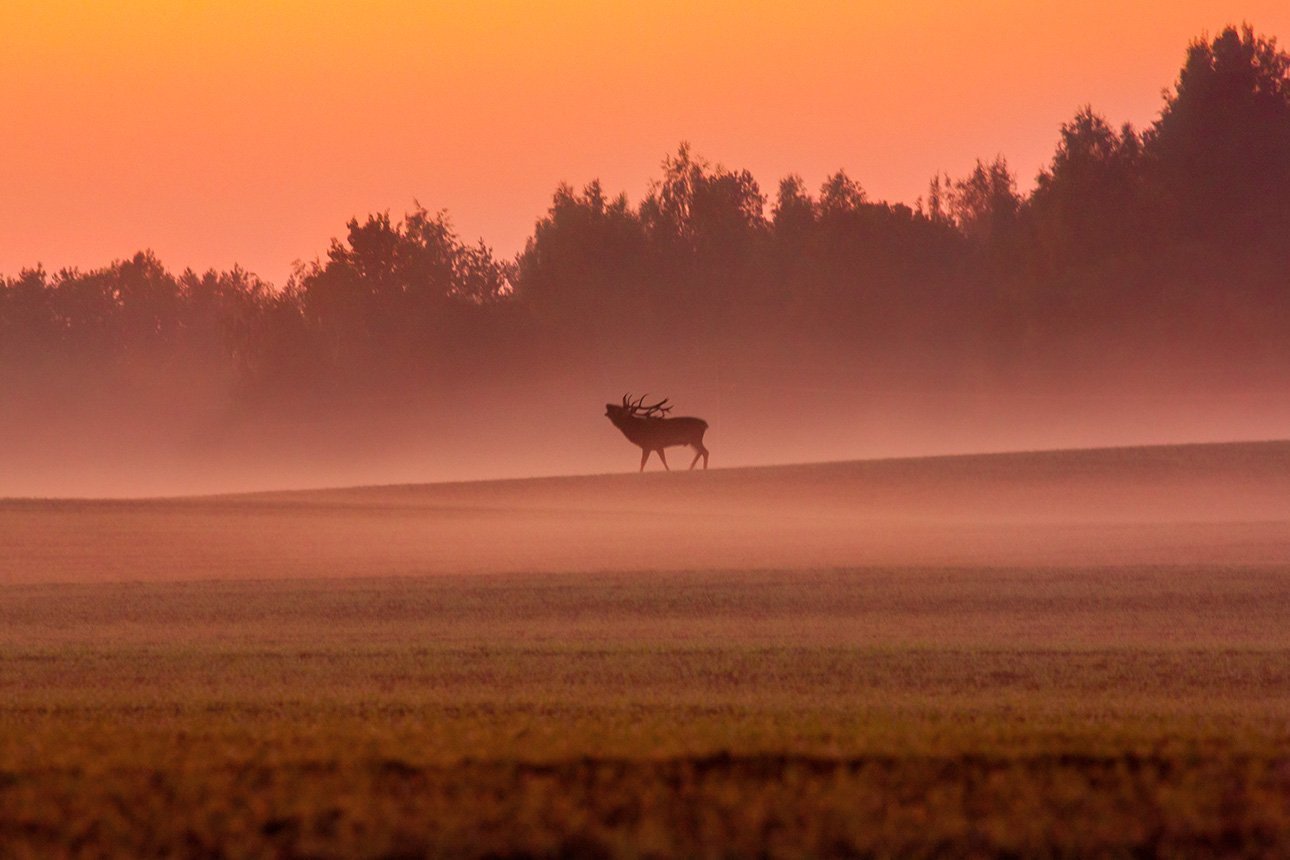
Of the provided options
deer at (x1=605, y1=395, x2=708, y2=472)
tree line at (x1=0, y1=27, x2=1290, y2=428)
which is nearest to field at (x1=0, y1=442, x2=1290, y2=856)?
deer at (x1=605, y1=395, x2=708, y2=472)

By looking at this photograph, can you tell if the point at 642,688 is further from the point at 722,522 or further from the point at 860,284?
the point at 860,284

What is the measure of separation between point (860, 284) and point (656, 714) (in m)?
63.8

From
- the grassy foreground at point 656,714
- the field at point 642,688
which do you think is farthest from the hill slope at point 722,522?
the grassy foreground at point 656,714

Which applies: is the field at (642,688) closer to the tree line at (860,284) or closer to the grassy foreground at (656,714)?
the grassy foreground at (656,714)

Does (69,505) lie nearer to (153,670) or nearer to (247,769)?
(153,670)

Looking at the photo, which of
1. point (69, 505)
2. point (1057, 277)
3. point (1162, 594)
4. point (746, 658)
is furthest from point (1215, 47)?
point (746, 658)

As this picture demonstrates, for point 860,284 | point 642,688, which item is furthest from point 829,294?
point 642,688

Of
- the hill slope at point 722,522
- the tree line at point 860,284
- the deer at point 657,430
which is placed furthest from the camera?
the tree line at point 860,284

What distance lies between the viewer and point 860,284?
68.4 m

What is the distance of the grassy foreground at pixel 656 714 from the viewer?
274 cm

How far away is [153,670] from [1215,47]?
2408 inches

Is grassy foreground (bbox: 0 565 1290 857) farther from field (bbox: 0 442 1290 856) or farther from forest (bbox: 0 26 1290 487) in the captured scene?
forest (bbox: 0 26 1290 487)

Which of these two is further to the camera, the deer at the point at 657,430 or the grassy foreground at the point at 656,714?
the deer at the point at 657,430

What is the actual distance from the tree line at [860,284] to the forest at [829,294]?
0.10m
